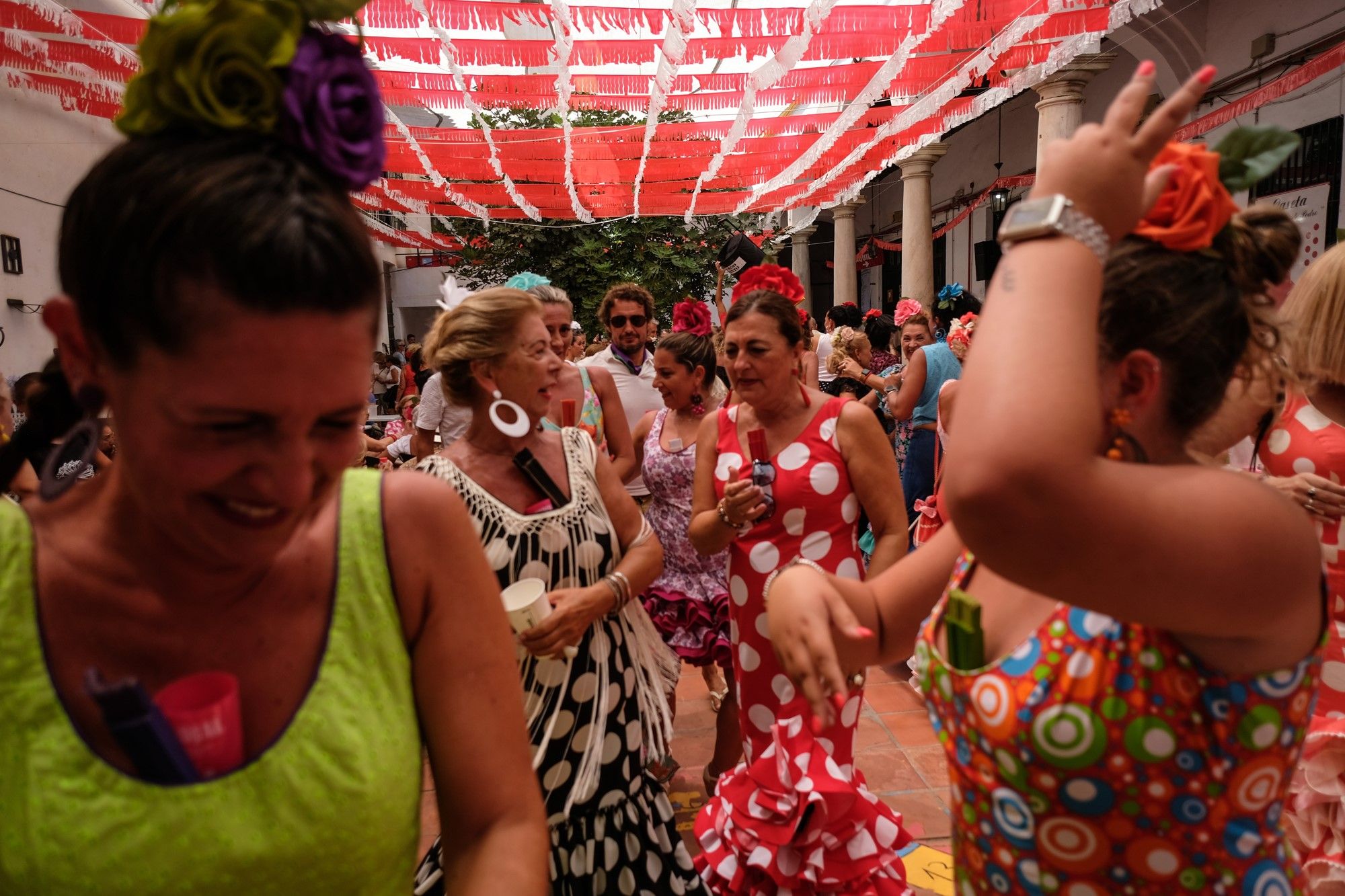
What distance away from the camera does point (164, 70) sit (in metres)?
0.92

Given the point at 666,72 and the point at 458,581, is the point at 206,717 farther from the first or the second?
the point at 666,72

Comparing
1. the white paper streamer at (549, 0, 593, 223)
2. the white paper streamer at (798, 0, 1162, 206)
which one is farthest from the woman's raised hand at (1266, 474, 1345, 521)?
the white paper streamer at (549, 0, 593, 223)

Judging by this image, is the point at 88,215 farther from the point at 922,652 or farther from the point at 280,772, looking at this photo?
the point at 922,652

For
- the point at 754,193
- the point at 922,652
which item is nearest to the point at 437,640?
the point at 922,652

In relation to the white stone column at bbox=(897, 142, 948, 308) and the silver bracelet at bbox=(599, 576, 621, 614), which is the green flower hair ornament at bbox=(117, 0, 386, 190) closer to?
the silver bracelet at bbox=(599, 576, 621, 614)

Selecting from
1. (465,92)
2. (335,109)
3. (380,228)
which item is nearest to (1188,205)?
(335,109)

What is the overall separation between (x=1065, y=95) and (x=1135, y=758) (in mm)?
9027

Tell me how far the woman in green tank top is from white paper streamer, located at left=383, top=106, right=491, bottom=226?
6.92 m

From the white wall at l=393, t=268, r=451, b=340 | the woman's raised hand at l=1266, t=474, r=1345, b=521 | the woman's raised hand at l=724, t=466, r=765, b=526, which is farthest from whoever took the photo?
the white wall at l=393, t=268, r=451, b=340

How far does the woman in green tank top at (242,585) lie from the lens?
2.87ft

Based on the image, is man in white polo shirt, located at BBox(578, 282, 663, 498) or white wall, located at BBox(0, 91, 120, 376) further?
white wall, located at BBox(0, 91, 120, 376)

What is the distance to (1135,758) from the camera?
118cm

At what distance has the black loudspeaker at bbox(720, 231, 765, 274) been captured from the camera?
18.2ft

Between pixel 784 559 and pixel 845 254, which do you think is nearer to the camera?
pixel 784 559
